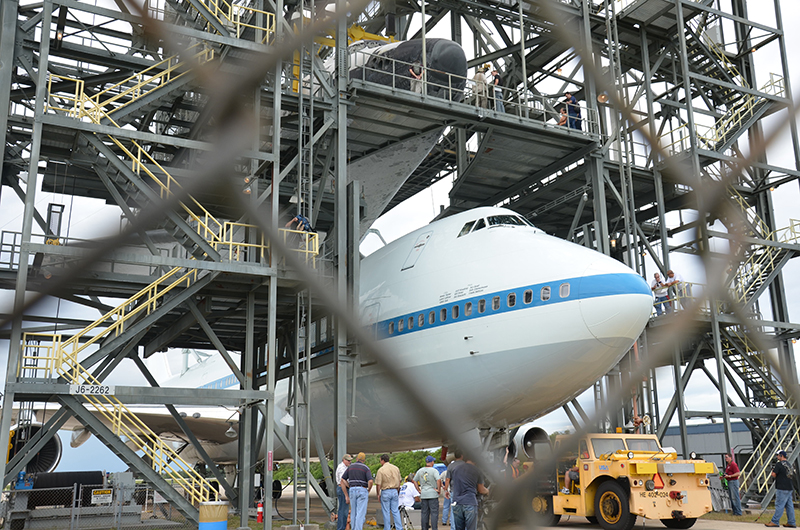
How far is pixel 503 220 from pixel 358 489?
23.7 feet

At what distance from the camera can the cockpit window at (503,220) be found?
54.7ft

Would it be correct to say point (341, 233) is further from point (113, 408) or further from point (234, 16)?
point (113, 408)

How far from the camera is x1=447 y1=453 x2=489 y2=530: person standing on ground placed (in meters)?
9.91

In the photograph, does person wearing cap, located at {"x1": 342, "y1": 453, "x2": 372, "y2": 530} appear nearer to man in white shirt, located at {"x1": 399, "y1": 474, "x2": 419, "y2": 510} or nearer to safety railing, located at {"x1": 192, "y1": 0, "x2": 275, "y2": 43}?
man in white shirt, located at {"x1": 399, "y1": 474, "x2": 419, "y2": 510}

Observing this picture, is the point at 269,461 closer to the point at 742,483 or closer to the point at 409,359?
A: the point at 409,359

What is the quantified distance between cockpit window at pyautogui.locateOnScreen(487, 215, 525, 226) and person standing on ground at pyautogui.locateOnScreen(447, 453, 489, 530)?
25.4 feet

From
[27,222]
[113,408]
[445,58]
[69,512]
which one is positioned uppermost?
[445,58]

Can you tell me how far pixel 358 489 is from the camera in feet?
43.0

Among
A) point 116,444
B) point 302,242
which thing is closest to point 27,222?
point 116,444

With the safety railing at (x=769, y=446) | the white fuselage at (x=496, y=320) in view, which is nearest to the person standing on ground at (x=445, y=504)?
the white fuselage at (x=496, y=320)

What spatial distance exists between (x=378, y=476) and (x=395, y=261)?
6.88m

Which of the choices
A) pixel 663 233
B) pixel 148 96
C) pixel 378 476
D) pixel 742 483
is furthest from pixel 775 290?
pixel 148 96

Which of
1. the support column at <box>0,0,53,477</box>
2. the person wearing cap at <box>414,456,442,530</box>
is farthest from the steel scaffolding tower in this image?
the person wearing cap at <box>414,456,442,530</box>

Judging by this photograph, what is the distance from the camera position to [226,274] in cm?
1538
